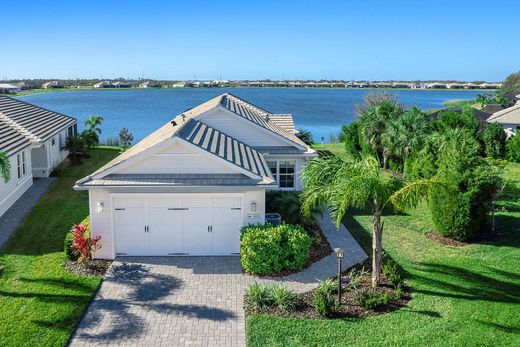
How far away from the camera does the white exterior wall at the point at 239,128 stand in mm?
23484

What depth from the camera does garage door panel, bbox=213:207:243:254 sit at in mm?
16531

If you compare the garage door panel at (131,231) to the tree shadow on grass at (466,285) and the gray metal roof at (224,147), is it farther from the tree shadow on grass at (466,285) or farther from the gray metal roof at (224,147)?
the tree shadow on grass at (466,285)

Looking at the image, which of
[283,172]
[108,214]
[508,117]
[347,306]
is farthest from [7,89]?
[347,306]

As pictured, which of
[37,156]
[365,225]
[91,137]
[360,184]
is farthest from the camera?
[91,137]

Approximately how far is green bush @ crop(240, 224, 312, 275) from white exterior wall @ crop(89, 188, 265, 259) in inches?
34.6

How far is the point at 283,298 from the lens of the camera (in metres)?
13.0

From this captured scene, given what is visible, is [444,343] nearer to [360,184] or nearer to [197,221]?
[360,184]

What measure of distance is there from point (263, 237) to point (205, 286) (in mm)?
2287

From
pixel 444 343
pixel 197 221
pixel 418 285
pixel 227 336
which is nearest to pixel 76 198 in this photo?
pixel 197 221

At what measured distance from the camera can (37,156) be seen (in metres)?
28.4

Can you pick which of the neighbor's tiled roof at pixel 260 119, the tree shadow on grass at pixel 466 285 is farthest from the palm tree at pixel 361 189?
the neighbor's tiled roof at pixel 260 119

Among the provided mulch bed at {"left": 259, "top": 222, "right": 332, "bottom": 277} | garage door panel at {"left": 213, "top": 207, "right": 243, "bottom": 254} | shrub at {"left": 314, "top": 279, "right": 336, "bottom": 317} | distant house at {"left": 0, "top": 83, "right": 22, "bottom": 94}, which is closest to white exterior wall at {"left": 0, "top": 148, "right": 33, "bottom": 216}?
garage door panel at {"left": 213, "top": 207, "right": 243, "bottom": 254}

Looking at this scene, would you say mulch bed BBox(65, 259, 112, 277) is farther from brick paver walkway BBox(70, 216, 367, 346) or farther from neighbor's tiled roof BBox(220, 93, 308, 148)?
neighbor's tiled roof BBox(220, 93, 308, 148)

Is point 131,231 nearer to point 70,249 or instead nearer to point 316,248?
point 70,249
